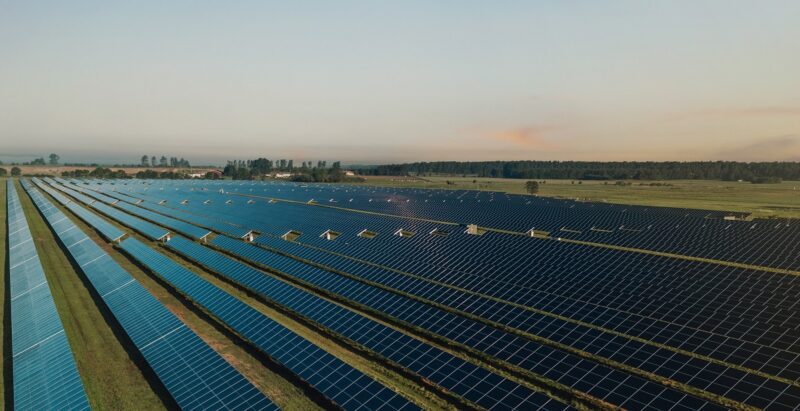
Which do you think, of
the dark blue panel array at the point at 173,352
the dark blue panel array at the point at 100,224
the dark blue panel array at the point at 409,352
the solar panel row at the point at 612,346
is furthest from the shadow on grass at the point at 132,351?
the dark blue panel array at the point at 100,224

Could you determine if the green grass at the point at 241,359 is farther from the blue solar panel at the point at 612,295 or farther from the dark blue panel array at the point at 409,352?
the blue solar panel at the point at 612,295

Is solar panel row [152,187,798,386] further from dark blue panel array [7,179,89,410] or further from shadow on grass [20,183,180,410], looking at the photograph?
dark blue panel array [7,179,89,410]

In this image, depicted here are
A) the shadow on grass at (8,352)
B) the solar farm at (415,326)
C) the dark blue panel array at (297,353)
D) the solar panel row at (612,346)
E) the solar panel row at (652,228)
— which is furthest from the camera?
the solar panel row at (652,228)

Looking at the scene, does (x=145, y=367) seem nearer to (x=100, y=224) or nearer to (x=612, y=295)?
(x=612, y=295)

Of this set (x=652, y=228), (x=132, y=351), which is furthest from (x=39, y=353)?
(x=652, y=228)

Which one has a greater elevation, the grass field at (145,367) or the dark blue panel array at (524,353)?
the dark blue panel array at (524,353)

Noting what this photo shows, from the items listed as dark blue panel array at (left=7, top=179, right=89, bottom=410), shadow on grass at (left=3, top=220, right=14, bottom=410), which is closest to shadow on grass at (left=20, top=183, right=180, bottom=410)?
dark blue panel array at (left=7, top=179, right=89, bottom=410)

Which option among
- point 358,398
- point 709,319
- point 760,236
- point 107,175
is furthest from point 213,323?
point 107,175
